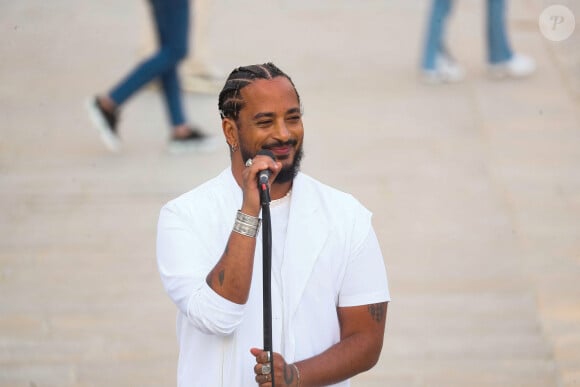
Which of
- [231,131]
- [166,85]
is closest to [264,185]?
[231,131]

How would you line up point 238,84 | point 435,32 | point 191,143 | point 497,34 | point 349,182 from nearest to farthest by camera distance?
point 238,84, point 349,182, point 191,143, point 435,32, point 497,34

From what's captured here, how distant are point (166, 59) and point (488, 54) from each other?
7.94ft

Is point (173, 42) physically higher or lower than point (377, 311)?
lower

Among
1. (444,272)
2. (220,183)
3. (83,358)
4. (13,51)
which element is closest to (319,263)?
(220,183)

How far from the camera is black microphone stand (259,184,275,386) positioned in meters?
2.79

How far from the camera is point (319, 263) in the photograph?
9.86ft

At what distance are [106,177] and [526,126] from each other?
8.60ft

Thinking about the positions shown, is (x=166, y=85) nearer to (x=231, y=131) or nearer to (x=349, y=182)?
(x=349, y=182)

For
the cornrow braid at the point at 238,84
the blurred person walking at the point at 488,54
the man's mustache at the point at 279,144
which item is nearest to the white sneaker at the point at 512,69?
the blurred person walking at the point at 488,54

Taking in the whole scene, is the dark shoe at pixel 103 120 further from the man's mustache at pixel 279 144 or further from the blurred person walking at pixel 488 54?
the man's mustache at pixel 279 144

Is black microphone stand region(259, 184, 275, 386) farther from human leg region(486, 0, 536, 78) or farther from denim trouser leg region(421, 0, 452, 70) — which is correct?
human leg region(486, 0, 536, 78)

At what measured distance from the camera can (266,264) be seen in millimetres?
2787

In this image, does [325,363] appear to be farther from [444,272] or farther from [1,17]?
[1,17]

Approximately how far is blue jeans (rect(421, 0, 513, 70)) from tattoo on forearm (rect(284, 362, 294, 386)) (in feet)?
17.1
